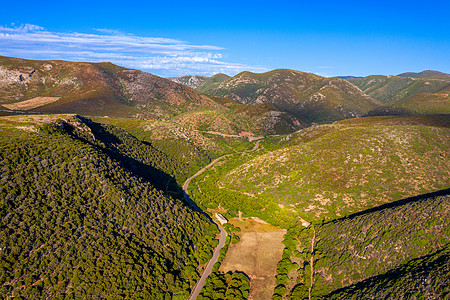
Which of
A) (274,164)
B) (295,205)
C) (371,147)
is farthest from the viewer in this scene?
(274,164)

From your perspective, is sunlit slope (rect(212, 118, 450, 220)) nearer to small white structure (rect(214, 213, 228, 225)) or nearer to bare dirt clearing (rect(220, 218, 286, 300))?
bare dirt clearing (rect(220, 218, 286, 300))

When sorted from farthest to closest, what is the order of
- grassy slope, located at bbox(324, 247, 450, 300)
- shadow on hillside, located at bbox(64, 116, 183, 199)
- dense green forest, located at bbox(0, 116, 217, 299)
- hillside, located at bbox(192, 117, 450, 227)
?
shadow on hillside, located at bbox(64, 116, 183, 199), hillside, located at bbox(192, 117, 450, 227), dense green forest, located at bbox(0, 116, 217, 299), grassy slope, located at bbox(324, 247, 450, 300)

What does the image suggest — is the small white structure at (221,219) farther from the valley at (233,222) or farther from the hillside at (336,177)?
the hillside at (336,177)

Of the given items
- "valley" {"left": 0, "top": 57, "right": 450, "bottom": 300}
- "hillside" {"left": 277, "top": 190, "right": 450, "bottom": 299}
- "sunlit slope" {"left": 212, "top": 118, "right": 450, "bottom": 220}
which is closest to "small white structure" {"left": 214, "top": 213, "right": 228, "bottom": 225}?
"valley" {"left": 0, "top": 57, "right": 450, "bottom": 300}

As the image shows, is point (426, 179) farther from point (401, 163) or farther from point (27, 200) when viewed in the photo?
point (27, 200)

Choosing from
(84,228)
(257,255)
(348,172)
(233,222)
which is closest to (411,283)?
(257,255)

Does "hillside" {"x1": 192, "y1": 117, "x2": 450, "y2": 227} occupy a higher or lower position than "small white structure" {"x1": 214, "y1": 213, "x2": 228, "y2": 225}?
higher

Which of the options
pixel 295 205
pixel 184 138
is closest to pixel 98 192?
pixel 295 205
